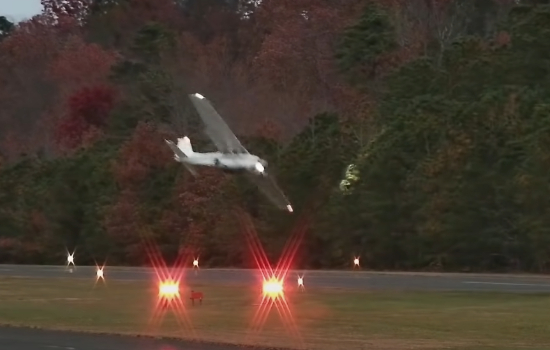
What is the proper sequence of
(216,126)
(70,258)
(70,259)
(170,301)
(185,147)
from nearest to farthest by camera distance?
(170,301)
(216,126)
(185,147)
(70,259)
(70,258)

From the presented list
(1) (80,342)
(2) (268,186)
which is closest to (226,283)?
(2) (268,186)

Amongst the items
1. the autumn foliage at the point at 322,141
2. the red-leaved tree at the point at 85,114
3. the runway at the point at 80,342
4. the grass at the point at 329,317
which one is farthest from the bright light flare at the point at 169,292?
the red-leaved tree at the point at 85,114

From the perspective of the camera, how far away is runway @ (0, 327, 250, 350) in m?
25.2

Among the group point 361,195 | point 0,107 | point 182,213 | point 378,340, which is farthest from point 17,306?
point 0,107

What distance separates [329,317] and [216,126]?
376 inches

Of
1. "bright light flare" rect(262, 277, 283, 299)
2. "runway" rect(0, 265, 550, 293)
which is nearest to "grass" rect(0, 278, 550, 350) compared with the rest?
"bright light flare" rect(262, 277, 283, 299)

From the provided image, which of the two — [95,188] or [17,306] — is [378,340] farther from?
[95,188]

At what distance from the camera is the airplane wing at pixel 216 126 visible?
128 ft

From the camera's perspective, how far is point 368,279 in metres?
50.5

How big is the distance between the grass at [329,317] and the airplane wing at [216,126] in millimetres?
4709

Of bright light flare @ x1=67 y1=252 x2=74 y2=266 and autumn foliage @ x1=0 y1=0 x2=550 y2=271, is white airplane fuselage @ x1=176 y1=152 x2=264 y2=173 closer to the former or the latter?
autumn foliage @ x1=0 y1=0 x2=550 y2=271

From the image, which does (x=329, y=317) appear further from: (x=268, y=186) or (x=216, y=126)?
(x=268, y=186)

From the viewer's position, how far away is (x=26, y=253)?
79.4m

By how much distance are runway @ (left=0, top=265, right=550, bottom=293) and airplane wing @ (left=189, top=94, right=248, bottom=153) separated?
697 centimetres
